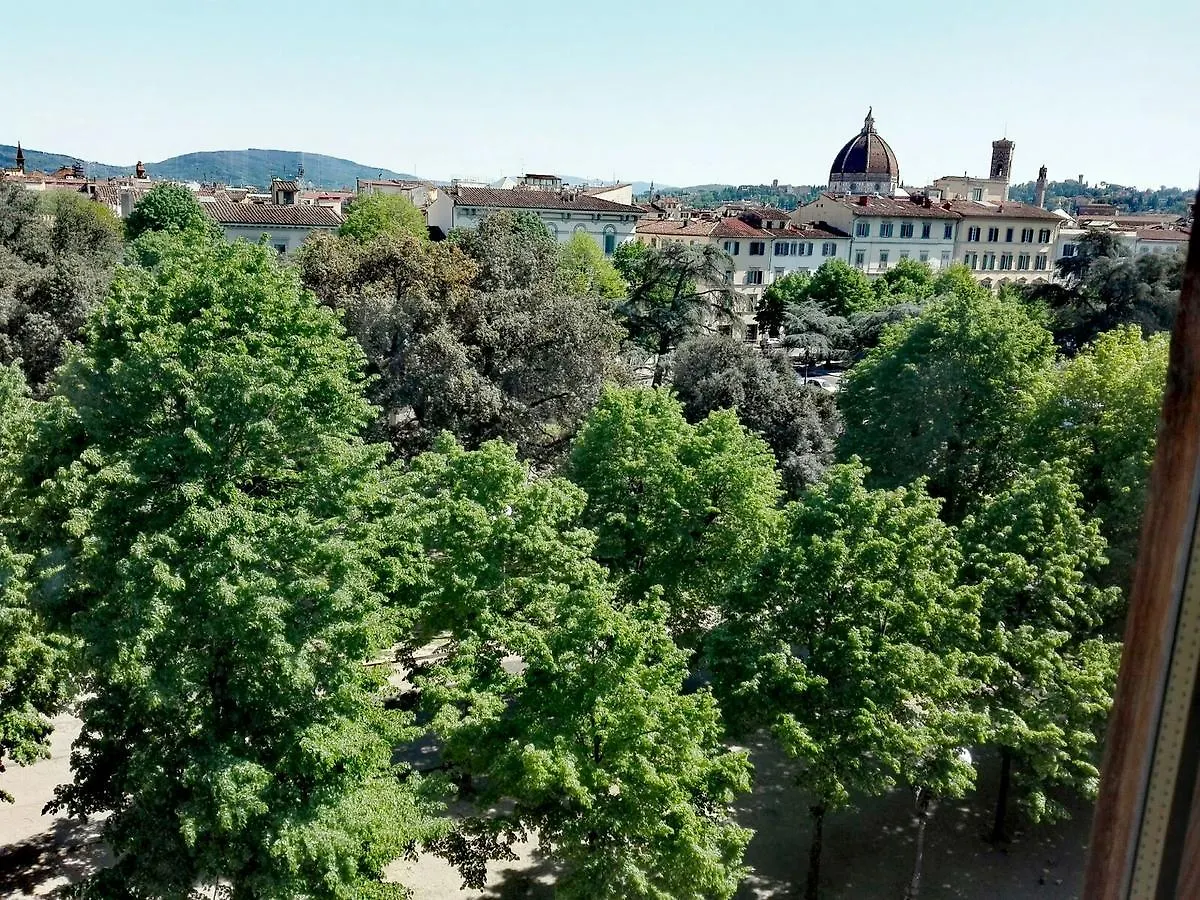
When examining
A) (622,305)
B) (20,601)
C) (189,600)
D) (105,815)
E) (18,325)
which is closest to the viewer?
(189,600)

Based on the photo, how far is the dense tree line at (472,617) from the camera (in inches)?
512

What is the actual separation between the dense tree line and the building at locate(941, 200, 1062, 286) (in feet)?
191

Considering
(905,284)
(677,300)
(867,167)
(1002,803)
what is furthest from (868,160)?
(1002,803)

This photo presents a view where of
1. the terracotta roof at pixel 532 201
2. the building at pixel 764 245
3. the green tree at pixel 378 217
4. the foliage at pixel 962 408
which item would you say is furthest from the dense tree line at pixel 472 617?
the building at pixel 764 245

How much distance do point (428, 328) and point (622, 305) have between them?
15844 millimetres

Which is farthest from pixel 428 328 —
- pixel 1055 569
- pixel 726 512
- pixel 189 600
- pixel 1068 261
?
pixel 1068 261

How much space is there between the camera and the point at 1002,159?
422 feet

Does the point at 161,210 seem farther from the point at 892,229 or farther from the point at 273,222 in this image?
the point at 892,229

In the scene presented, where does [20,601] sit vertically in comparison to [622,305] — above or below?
below

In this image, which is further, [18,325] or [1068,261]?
[1068,261]

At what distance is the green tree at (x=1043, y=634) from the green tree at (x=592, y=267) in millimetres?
21675

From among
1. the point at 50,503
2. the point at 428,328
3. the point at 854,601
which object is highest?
the point at 428,328

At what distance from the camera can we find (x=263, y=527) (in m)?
13.7

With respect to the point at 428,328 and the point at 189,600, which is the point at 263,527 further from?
the point at 428,328
